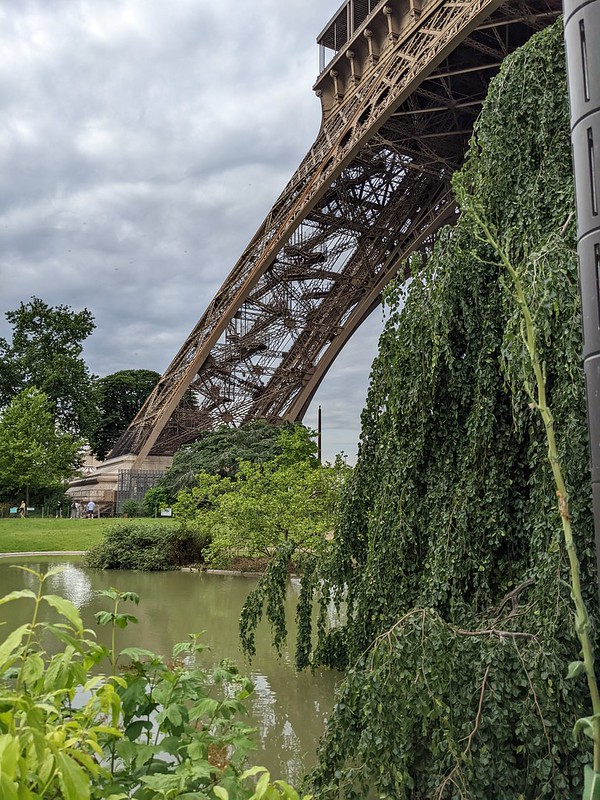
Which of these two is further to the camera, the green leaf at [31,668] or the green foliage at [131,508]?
the green foliage at [131,508]

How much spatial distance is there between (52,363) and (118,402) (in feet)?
38.6

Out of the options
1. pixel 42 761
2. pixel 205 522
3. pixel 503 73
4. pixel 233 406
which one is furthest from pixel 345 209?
pixel 42 761

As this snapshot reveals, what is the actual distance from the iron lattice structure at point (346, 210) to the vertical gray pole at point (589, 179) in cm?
1487

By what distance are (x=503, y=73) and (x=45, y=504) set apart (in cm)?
3241

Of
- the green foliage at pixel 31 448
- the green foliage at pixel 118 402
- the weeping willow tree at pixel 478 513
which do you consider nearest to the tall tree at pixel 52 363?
the green foliage at pixel 31 448

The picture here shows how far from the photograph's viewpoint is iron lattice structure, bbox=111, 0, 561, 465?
17.2m

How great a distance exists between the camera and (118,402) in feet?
142

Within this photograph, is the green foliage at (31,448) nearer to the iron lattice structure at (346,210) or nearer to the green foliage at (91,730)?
the iron lattice structure at (346,210)

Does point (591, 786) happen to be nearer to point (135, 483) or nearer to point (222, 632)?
point (222, 632)

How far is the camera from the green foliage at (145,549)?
51.9 ft

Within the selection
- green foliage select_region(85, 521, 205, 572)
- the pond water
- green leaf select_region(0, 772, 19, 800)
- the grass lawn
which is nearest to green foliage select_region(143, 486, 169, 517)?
the grass lawn

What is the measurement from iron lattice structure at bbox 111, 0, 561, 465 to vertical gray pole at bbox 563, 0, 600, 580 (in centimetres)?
1487

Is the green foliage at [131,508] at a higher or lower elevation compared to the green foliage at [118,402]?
lower

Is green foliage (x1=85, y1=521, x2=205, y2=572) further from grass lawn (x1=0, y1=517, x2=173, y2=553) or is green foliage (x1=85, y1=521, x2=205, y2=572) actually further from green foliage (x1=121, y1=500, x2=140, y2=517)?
green foliage (x1=121, y1=500, x2=140, y2=517)
